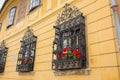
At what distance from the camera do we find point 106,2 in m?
3.97

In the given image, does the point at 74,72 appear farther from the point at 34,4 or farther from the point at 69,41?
the point at 34,4

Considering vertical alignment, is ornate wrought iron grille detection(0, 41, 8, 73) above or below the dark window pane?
below

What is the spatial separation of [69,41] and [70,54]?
1.80ft

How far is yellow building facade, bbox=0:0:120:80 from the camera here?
361 cm

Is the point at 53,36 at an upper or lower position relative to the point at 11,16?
lower

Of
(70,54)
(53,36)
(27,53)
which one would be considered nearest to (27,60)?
(27,53)

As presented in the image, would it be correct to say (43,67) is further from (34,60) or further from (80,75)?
(80,75)

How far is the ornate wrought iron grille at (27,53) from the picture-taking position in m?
6.09

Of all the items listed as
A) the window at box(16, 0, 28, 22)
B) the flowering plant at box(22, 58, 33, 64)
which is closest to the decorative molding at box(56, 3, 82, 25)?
the flowering plant at box(22, 58, 33, 64)

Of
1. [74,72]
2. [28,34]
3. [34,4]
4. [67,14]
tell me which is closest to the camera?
[74,72]

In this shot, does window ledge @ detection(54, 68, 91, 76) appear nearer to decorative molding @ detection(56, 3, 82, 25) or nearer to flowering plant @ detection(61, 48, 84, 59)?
flowering plant @ detection(61, 48, 84, 59)

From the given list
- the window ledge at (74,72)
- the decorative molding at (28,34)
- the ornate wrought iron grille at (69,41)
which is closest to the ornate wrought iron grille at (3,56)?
the decorative molding at (28,34)

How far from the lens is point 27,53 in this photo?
6508mm

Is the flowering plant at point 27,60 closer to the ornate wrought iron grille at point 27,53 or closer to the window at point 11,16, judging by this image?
the ornate wrought iron grille at point 27,53
